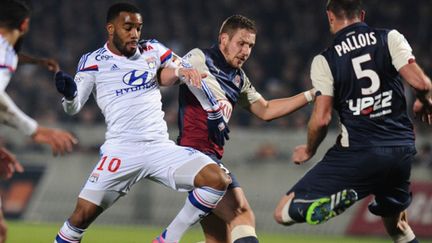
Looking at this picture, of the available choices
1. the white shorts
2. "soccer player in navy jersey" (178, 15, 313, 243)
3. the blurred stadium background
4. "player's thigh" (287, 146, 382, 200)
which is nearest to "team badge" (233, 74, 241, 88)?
"soccer player in navy jersey" (178, 15, 313, 243)

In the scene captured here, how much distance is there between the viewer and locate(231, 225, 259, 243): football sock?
8023mm

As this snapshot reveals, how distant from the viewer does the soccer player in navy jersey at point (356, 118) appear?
7.41m

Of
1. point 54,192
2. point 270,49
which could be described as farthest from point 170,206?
point 270,49

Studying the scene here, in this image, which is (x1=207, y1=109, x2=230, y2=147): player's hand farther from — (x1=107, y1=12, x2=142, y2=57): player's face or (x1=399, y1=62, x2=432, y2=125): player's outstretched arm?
(x1=399, y1=62, x2=432, y2=125): player's outstretched arm

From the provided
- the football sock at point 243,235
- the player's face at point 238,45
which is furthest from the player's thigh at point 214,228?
the player's face at point 238,45

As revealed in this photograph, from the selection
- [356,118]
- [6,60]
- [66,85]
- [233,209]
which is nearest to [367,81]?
[356,118]

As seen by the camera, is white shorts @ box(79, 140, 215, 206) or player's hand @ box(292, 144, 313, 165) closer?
player's hand @ box(292, 144, 313, 165)

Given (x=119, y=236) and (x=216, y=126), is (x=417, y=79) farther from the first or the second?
(x=119, y=236)

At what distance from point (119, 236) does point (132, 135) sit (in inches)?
262

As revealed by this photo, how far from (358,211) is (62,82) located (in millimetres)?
9653

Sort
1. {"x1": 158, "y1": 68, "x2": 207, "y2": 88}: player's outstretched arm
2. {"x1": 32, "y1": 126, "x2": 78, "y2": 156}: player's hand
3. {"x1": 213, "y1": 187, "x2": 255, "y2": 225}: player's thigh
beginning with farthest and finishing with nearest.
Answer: {"x1": 213, "y1": 187, "x2": 255, "y2": 225}: player's thigh < {"x1": 158, "y1": 68, "x2": 207, "y2": 88}: player's outstretched arm < {"x1": 32, "y1": 126, "x2": 78, "y2": 156}: player's hand

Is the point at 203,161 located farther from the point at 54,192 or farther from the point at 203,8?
the point at 203,8

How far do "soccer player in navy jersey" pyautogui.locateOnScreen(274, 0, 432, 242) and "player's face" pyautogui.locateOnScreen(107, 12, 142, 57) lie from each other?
5.55 ft

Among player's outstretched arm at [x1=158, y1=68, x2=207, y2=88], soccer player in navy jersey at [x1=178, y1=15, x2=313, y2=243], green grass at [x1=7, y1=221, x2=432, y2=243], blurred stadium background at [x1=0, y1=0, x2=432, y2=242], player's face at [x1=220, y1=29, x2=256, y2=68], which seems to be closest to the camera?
player's outstretched arm at [x1=158, y1=68, x2=207, y2=88]
